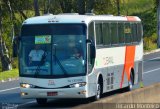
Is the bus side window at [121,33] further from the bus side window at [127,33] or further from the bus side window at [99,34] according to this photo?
the bus side window at [99,34]

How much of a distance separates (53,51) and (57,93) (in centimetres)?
129

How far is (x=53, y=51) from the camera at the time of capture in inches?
772

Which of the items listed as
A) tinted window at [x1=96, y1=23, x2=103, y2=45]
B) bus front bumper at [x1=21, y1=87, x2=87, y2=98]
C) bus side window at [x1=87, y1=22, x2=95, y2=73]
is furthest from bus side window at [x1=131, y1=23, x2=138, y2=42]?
bus front bumper at [x1=21, y1=87, x2=87, y2=98]

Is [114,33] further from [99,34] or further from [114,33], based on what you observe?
[99,34]

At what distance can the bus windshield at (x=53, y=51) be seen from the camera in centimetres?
1952

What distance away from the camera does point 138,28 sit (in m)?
26.7

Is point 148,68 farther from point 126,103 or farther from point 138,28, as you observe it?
point 126,103

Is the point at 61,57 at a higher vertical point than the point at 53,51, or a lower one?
lower

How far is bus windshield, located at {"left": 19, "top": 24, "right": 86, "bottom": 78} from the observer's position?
64.0ft

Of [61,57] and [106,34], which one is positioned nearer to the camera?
[61,57]

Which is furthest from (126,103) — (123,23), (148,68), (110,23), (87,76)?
(148,68)

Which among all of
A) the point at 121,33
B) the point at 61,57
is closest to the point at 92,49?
the point at 61,57

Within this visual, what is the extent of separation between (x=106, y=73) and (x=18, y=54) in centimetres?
358

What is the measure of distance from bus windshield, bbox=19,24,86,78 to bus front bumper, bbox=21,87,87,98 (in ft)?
1.43
